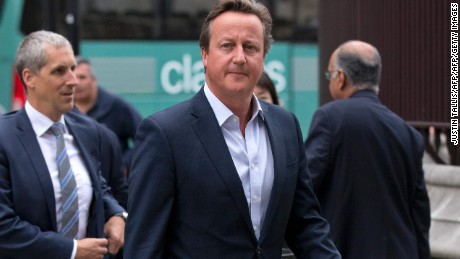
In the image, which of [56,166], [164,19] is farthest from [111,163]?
[164,19]

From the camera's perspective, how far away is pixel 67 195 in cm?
516

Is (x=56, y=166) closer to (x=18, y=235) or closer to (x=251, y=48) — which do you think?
(x=18, y=235)

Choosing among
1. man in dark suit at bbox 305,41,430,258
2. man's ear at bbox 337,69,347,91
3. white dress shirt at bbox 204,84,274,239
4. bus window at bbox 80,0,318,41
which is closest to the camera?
white dress shirt at bbox 204,84,274,239

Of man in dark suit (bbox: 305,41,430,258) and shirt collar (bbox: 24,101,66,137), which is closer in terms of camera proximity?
shirt collar (bbox: 24,101,66,137)

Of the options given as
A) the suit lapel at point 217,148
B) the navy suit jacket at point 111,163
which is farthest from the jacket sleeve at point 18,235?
the suit lapel at point 217,148

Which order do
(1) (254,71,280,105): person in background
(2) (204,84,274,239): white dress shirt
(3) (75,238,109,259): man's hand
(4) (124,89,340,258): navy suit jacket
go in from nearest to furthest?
(4) (124,89,340,258): navy suit jacket
(2) (204,84,274,239): white dress shirt
(3) (75,238,109,259): man's hand
(1) (254,71,280,105): person in background

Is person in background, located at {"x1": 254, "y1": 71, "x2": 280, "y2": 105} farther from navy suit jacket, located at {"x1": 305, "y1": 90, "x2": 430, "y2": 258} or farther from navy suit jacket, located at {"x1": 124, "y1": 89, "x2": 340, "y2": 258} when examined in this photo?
navy suit jacket, located at {"x1": 124, "y1": 89, "x2": 340, "y2": 258}

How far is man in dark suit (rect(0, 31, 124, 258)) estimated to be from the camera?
5.06 m

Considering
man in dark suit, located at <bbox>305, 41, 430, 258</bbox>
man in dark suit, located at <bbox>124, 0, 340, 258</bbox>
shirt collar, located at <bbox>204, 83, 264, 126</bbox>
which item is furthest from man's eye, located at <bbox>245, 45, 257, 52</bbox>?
man in dark suit, located at <bbox>305, 41, 430, 258</bbox>

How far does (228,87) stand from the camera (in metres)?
3.93

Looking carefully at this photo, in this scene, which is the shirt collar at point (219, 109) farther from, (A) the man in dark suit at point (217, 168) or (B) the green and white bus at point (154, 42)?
(B) the green and white bus at point (154, 42)

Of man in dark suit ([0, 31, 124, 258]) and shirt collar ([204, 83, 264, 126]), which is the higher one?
shirt collar ([204, 83, 264, 126])

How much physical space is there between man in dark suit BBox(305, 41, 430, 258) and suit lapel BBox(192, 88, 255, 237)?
213 cm

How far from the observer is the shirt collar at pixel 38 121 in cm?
525
